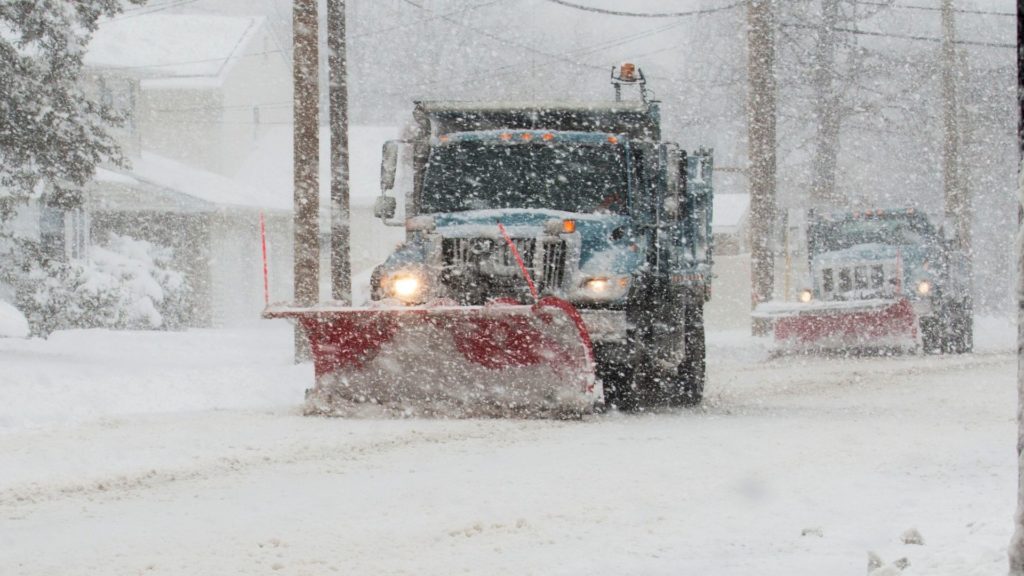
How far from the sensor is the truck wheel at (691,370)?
12609 millimetres

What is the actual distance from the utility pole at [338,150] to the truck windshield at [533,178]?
4.54 m

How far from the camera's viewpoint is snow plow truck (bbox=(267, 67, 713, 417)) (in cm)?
1020

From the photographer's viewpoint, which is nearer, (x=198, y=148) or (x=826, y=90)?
(x=198, y=148)

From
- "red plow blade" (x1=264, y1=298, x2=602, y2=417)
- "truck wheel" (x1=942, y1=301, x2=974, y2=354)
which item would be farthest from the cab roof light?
"truck wheel" (x1=942, y1=301, x2=974, y2=354)

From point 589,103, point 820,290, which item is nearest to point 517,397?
point 589,103

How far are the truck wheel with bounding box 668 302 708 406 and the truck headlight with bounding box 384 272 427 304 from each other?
3001 millimetres

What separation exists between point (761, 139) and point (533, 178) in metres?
12.6

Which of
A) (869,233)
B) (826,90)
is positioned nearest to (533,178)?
(869,233)

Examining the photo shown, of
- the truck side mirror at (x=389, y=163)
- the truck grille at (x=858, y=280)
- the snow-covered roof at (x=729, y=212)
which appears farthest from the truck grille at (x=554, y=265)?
the snow-covered roof at (x=729, y=212)

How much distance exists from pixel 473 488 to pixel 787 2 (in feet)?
117

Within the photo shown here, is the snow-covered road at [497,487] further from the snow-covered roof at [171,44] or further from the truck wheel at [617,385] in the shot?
the snow-covered roof at [171,44]

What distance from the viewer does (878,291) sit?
20.7 m

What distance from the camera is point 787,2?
40156mm

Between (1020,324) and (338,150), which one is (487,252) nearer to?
(338,150)
